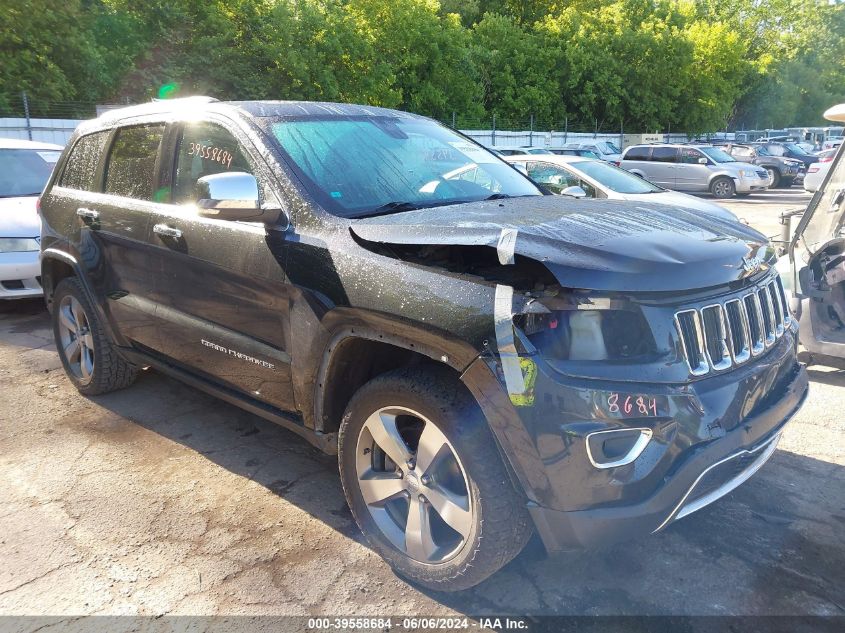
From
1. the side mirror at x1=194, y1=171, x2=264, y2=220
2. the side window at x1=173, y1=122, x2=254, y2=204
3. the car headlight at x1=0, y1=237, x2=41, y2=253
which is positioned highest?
the side window at x1=173, y1=122, x2=254, y2=204

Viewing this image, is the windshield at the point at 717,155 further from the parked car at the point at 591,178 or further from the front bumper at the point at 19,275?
the front bumper at the point at 19,275

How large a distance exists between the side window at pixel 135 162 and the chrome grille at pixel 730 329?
2744 mm

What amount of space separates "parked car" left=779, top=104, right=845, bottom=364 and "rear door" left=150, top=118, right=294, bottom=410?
3.84 m

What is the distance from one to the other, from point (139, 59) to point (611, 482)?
24.3 m

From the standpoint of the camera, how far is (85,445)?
404 centimetres

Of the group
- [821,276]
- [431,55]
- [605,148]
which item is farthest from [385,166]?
[431,55]

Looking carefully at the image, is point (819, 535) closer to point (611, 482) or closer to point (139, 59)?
point (611, 482)

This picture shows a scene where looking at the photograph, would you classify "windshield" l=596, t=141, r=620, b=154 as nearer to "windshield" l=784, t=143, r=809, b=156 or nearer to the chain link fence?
the chain link fence

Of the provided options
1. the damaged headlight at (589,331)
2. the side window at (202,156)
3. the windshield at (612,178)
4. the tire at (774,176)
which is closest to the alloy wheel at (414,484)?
the damaged headlight at (589,331)

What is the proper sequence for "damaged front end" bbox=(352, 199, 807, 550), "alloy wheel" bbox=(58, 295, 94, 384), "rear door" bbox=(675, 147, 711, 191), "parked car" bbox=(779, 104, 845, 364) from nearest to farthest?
"damaged front end" bbox=(352, 199, 807, 550)
"alloy wheel" bbox=(58, 295, 94, 384)
"parked car" bbox=(779, 104, 845, 364)
"rear door" bbox=(675, 147, 711, 191)

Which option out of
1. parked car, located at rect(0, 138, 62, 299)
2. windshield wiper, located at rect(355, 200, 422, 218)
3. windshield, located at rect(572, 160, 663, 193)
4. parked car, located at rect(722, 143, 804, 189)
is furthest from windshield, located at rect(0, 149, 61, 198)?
parked car, located at rect(722, 143, 804, 189)

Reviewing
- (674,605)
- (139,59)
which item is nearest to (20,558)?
(674,605)

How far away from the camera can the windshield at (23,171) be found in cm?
763

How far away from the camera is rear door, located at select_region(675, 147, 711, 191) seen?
21062 millimetres
